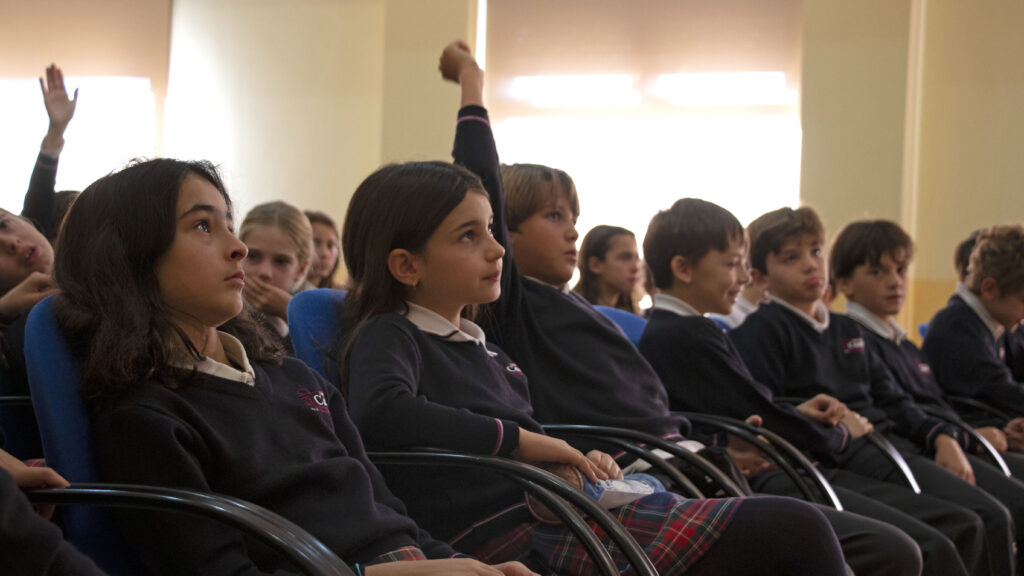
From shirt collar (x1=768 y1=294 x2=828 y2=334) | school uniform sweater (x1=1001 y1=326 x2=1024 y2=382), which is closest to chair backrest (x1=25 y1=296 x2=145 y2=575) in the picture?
shirt collar (x1=768 y1=294 x2=828 y2=334)

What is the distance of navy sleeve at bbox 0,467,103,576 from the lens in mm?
913

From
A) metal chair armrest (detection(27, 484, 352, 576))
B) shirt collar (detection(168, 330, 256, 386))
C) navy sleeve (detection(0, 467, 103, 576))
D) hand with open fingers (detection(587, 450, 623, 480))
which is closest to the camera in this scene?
navy sleeve (detection(0, 467, 103, 576))

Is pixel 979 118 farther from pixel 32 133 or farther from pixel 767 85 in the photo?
pixel 32 133

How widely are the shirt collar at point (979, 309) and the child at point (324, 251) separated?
7.87ft

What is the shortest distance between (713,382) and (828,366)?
0.59 meters

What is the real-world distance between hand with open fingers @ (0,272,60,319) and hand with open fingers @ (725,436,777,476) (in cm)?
154

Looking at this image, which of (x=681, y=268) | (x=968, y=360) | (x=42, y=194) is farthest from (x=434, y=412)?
(x=968, y=360)

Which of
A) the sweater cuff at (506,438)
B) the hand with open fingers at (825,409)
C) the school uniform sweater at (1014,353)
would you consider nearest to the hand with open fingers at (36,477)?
the sweater cuff at (506,438)

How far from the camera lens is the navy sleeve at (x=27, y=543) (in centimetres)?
91

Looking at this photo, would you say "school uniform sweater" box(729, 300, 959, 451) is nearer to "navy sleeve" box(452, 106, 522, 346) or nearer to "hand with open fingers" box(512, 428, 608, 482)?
"navy sleeve" box(452, 106, 522, 346)

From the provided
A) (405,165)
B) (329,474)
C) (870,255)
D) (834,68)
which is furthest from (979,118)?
(329,474)

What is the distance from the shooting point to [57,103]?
3262mm

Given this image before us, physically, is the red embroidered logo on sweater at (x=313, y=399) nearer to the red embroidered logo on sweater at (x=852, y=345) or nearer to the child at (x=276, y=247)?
the child at (x=276, y=247)

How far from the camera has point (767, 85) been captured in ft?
20.4
